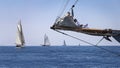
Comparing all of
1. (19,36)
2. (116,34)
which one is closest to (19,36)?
(19,36)

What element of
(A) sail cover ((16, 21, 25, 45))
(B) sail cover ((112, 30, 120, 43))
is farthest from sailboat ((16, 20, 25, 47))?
(B) sail cover ((112, 30, 120, 43))

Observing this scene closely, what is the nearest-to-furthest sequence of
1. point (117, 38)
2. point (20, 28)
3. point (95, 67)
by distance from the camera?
point (117, 38) → point (95, 67) → point (20, 28)

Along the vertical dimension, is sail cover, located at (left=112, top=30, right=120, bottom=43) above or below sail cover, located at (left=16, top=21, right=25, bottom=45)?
above

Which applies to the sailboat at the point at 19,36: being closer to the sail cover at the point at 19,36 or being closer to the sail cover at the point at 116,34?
the sail cover at the point at 19,36

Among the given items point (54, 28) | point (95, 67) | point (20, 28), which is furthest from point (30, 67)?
point (20, 28)

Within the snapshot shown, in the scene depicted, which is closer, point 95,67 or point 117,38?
point 117,38

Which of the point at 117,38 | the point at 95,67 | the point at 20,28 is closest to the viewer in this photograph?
the point at 117,38

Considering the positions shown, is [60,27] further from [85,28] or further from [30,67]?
[30,67]

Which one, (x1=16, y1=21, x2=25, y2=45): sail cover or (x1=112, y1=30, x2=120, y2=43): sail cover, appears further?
(x1=16, y1=21, x2=25, y2=45): sail cover

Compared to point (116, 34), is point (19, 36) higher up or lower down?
lower down

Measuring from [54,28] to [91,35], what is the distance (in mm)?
2664

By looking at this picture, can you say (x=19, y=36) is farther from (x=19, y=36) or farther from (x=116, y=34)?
(x=116, y=34)

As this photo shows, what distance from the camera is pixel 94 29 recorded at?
1161 inches

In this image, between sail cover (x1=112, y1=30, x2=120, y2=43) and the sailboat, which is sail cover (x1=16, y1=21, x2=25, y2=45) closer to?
the sailboat
